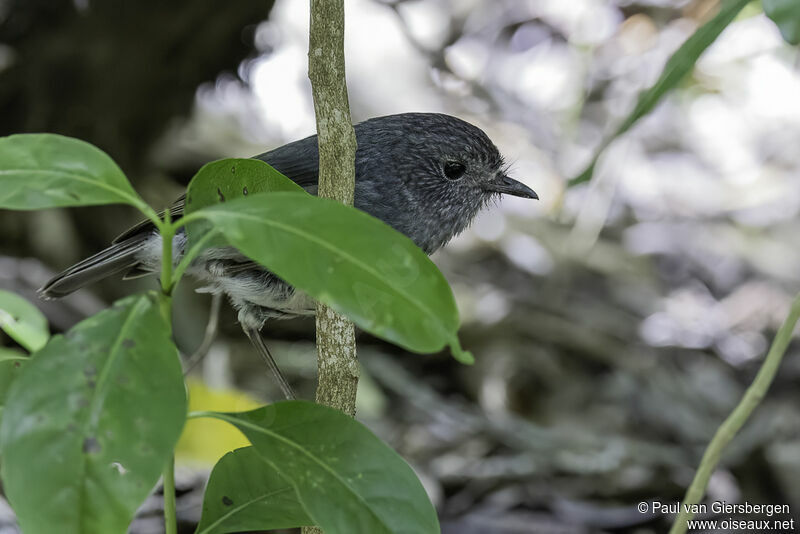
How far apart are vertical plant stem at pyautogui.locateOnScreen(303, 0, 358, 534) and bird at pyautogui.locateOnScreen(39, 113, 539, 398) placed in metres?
0.87

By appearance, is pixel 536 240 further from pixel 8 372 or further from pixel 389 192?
pixel 8 372

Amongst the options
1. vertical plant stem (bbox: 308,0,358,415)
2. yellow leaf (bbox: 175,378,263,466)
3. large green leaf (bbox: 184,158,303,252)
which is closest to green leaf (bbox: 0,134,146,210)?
large green leaf (bbox: 184,158,303,252)

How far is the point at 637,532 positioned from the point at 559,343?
4.09 ft

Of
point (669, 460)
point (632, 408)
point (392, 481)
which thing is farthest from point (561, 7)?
point (392, 481)

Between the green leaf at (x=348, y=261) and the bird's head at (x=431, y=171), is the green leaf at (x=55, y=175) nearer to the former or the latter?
the green leaf at (x=348, y=261)

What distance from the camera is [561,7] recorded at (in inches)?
224

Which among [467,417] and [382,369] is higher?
[382,369]

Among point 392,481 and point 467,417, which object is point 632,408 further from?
point 392,481

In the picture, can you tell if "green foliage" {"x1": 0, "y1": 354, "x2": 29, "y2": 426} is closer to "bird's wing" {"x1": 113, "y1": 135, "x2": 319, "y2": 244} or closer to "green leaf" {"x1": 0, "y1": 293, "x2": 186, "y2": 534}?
"green leaf" {"x1": 0, "y1": 293, "x2": 186, "y2": 534}

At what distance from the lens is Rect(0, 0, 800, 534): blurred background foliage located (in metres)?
3.59

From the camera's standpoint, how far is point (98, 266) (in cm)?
272

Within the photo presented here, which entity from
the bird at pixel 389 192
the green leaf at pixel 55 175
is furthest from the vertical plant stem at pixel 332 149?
the bird at pixel 389 192

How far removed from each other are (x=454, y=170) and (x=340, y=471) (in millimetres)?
1726

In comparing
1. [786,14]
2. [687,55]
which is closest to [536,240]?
[687,55]
